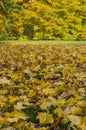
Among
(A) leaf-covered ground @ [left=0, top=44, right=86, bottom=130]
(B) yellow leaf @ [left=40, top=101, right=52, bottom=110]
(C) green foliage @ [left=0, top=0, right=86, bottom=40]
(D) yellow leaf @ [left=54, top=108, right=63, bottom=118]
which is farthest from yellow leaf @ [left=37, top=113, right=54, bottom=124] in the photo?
(C) green foliage @ [left=0, top=0, right=86, bottom=40]

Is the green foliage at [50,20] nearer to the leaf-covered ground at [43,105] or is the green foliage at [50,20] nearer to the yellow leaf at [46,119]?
the leaf-covered ground at [43,105]

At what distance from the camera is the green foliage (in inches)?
1378

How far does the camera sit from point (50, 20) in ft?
118

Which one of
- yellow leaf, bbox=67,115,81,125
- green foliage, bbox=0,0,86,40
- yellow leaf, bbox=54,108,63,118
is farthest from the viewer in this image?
green foliage, bbox=0,0,86,40

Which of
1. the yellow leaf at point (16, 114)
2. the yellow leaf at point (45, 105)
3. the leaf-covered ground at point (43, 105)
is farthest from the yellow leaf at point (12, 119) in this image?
the yellow leaf at point (45, 105)

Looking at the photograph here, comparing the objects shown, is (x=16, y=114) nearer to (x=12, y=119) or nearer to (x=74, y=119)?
(x=12, y=119)

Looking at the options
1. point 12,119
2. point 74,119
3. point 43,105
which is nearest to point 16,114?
point 12,119

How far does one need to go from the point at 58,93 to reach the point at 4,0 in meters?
21.7

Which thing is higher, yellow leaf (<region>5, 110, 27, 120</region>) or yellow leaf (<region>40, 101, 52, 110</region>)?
yellow leaf (<region>5, 110, 27, 120</region>)

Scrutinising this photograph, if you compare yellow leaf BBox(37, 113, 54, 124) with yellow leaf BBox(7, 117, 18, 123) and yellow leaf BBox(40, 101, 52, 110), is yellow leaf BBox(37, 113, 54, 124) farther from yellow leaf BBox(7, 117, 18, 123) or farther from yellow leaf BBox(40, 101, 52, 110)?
yellow leaf BBox(40, 101, 52, 110)

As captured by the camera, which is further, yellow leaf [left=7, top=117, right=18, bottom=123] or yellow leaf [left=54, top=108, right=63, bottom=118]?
yellow leaf [left=54, top=108, right=63, bottom=118]

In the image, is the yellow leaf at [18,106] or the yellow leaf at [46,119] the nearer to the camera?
the yellow leaf at [46,119]

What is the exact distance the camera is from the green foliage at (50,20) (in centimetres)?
3500

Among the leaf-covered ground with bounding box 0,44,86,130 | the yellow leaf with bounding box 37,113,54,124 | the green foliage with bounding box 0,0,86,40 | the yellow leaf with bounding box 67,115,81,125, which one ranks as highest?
the yellow leaf with bounding box 37,113,54,124
